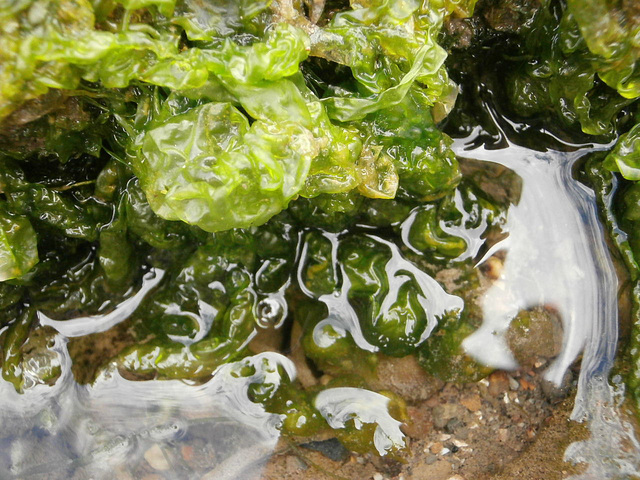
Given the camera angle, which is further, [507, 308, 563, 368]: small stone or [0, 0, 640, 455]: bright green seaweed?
[507, 308, 563, 368]: small stone

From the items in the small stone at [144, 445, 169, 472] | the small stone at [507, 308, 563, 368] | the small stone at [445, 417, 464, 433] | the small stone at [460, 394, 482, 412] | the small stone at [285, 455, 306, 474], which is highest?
the small stone at [507, 308, 563, 368]

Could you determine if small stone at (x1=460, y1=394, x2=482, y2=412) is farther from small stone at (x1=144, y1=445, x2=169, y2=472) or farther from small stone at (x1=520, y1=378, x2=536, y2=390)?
small stone at (x1=144, y1=445, x2=169, y2=472)

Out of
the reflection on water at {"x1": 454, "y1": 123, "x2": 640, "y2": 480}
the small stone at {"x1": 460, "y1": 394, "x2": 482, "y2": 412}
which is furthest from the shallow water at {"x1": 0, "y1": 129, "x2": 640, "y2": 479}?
the small stone at {"x1": 460, "y1": 394, "x2": 482, "y2": 412}

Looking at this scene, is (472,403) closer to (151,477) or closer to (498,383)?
(498,383)

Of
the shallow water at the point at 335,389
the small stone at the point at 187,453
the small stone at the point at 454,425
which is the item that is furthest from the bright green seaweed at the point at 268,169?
the small stone at the point at 187,453

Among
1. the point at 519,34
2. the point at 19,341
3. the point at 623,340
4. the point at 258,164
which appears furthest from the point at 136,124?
the point at 623,340

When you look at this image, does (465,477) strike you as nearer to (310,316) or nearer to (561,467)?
(561,467)

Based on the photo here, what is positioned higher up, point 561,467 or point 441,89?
point 441,89

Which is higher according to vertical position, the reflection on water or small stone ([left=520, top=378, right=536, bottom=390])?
the reflection on water
